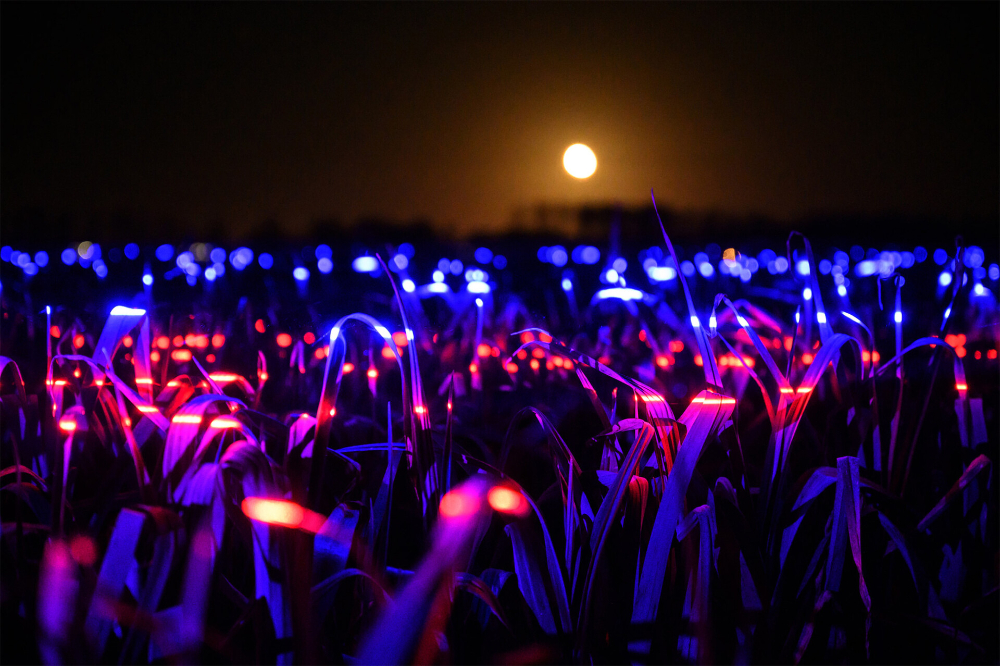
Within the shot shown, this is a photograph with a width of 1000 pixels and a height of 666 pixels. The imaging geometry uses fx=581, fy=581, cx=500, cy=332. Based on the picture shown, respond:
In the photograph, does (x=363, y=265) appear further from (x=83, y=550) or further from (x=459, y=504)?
(x=459, y=504)

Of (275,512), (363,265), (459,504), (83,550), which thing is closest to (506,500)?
(459,504)

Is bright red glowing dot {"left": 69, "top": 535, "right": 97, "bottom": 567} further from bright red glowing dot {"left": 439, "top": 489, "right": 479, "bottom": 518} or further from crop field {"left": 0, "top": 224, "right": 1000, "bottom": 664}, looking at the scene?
bright red glowing dot {"left": 439, "top": 489, "right": 479, "bottom": 518}

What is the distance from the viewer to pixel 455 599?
28.0 inches

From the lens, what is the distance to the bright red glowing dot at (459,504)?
26.4 inches

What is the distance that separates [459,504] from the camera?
0.68m

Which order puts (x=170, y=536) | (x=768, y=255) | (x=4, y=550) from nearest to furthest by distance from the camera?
1. (x=170, y=536)
2. (x=4, y=550)
3. (x=768, y=255)

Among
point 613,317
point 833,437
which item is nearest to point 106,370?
point 833,437

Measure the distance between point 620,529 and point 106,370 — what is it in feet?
2.48

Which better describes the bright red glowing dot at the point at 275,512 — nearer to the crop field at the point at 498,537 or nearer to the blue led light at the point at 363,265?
the crop field at the point at 498,537

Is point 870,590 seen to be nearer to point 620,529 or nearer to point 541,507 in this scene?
point 620,529

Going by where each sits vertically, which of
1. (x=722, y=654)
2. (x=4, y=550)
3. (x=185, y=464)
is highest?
(x=185, y=464)

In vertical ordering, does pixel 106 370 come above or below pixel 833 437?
above

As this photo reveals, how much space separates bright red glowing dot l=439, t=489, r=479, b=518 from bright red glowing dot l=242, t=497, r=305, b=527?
17 centimetres

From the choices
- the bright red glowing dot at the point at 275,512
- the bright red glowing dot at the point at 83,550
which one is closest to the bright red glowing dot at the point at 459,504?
the bright red glowing dot at the point at 275,512
